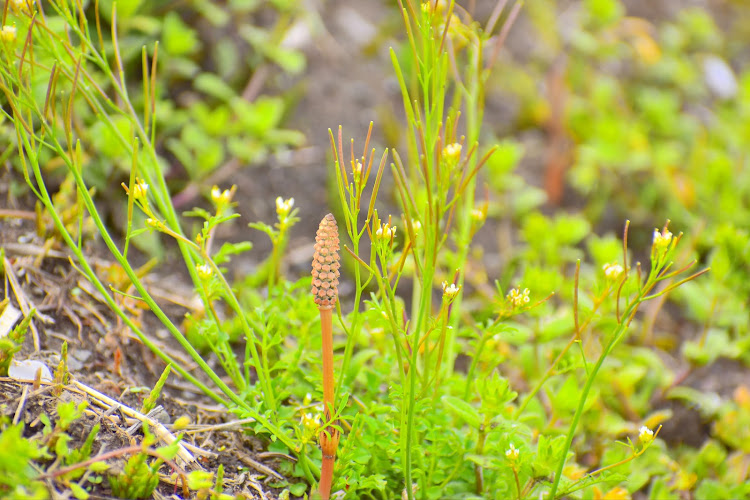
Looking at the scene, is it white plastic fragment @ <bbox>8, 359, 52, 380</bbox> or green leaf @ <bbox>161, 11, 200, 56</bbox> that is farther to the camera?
green leaf @ <bbox>161, 11, 200, 56</bbox>

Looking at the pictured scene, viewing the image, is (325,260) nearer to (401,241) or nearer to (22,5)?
(22,5)

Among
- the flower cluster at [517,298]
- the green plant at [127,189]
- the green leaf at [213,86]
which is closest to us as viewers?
the green plant at [127,189]

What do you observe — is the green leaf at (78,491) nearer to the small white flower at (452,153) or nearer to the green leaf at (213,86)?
the small white flower at (452,153)

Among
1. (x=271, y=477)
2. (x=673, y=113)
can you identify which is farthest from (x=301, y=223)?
(x=673, y=113)

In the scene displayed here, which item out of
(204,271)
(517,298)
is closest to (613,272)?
(517,298)

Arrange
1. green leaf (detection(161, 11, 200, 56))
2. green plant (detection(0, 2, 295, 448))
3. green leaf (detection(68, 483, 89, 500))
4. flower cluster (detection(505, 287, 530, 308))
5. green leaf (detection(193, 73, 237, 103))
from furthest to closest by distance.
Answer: green leaf (detection(193, 73, 237, 103))
green leaf (detection(161, 11, 200, 56))
flower cluster (detection(505, 287, 530, 308))
green plant (detection(0, 2, 295, 448))
green leaf (detection(68, 483, 89, 500))

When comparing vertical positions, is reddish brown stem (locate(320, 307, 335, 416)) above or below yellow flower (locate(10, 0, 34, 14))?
below

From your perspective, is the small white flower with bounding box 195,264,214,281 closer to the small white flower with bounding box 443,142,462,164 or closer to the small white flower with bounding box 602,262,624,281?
the small white flower with bounding box 443,142,462,164

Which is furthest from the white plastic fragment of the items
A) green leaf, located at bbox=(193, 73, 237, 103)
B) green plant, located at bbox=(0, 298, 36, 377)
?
green leaf, located at bbox=(193, 73, 237, 103)

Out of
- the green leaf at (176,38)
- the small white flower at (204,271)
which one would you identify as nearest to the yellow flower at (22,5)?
the small white flower at (204,271)
